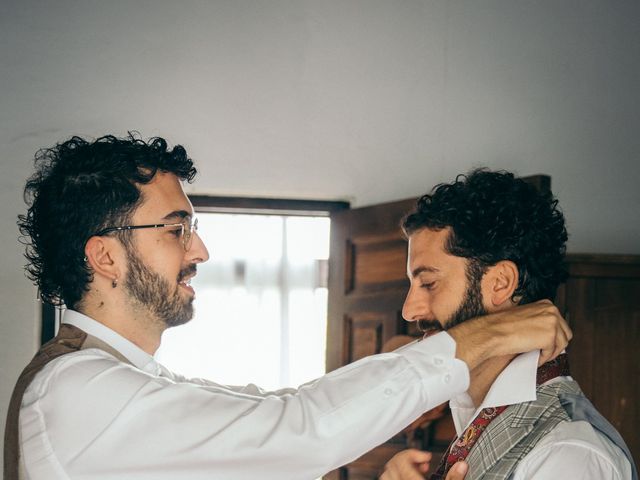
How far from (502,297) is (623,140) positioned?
98.4 inches

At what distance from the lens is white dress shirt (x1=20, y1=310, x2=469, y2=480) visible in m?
1.44

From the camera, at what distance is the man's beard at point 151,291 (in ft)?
6.05

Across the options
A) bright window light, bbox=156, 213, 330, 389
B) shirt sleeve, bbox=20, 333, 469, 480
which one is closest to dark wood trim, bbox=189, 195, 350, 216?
bright window light, bbox=156, 213, 330, 389

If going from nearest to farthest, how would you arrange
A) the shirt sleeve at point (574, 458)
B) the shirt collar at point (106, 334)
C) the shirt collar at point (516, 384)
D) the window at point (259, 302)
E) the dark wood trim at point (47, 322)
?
the shirt sleeve at point (574, 458), the shirt collar at point (516, 384), the shirt collar at point (106, 334), the dark wood trim at point (47, 322), the window at point (259, 302)

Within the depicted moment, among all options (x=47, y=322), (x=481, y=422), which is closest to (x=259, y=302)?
(x=47, y=322)

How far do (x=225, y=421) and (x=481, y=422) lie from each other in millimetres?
623

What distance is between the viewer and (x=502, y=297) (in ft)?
6.23

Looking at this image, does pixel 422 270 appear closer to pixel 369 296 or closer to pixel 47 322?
pixel 369 296

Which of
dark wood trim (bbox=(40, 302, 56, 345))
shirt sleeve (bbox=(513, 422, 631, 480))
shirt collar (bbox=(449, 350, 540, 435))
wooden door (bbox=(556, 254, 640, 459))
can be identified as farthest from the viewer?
dark wood trim (bbox=(40, 302, 56, 345))

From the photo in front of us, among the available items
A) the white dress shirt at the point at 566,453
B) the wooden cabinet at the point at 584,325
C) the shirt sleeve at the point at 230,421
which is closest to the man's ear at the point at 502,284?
the white dress shirt at the point at 566,453

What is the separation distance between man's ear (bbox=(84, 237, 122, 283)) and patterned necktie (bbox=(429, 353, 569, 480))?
0.93 m

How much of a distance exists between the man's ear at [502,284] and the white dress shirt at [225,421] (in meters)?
0.44

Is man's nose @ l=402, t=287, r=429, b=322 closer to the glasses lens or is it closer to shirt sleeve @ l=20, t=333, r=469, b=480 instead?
shirt sleeve @ l=20, t=333, r=469, b=480

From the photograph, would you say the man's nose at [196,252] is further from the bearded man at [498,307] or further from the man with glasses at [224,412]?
the bearded man at [498,307]
